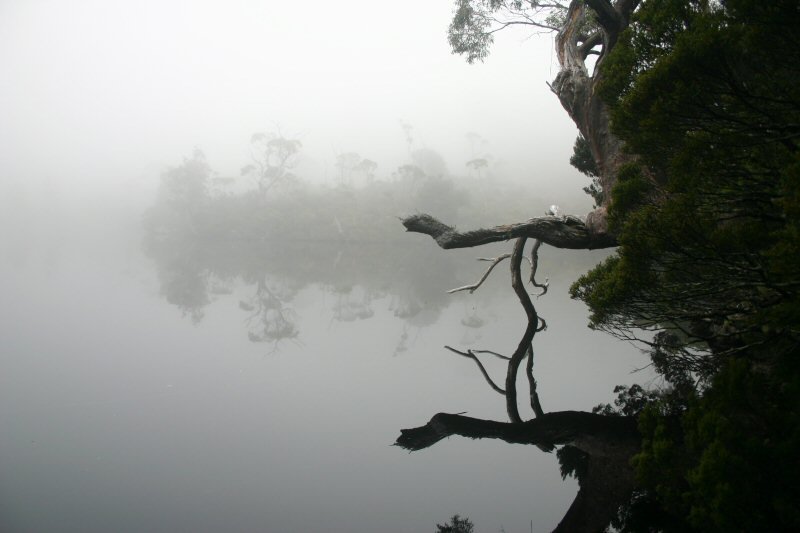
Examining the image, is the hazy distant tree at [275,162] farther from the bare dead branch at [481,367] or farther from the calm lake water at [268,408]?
the bare dead branch at [481,367]

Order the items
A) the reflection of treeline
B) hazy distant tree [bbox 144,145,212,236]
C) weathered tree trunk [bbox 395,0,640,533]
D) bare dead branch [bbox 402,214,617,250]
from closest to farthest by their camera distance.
Result: weathered tree trunk [bbox 395,0,640,533] → bare dead branch [bbox 402,214,617,250] → the reflection of treeline → hazy distant tree [bbox 144,145,212,236]

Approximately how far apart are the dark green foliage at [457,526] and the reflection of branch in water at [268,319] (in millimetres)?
7646

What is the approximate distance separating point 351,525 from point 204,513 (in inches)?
56.5

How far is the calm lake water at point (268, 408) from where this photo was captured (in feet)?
14.6

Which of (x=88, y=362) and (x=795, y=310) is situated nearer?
(x=795, y=310)

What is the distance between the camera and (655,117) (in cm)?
371

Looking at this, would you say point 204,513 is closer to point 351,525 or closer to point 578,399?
point 351,525

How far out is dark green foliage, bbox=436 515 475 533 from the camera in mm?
4172

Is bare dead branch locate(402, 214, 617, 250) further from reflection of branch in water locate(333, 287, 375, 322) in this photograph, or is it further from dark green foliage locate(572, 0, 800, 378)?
reflection of branch in water locate(333, 287, 375, 322)

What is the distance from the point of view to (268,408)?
6.96 metres

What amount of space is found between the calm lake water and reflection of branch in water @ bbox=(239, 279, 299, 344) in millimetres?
106

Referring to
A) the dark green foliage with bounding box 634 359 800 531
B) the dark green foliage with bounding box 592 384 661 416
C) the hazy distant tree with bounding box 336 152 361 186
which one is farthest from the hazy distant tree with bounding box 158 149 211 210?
the dark green foliage with bounding box 634 359 800 531

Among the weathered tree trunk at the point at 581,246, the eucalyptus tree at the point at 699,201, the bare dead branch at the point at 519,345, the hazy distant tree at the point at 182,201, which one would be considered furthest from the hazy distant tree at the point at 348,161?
the eucalyptus tree at the point at 699,201

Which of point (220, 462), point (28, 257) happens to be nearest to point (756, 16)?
point (220, 462)
